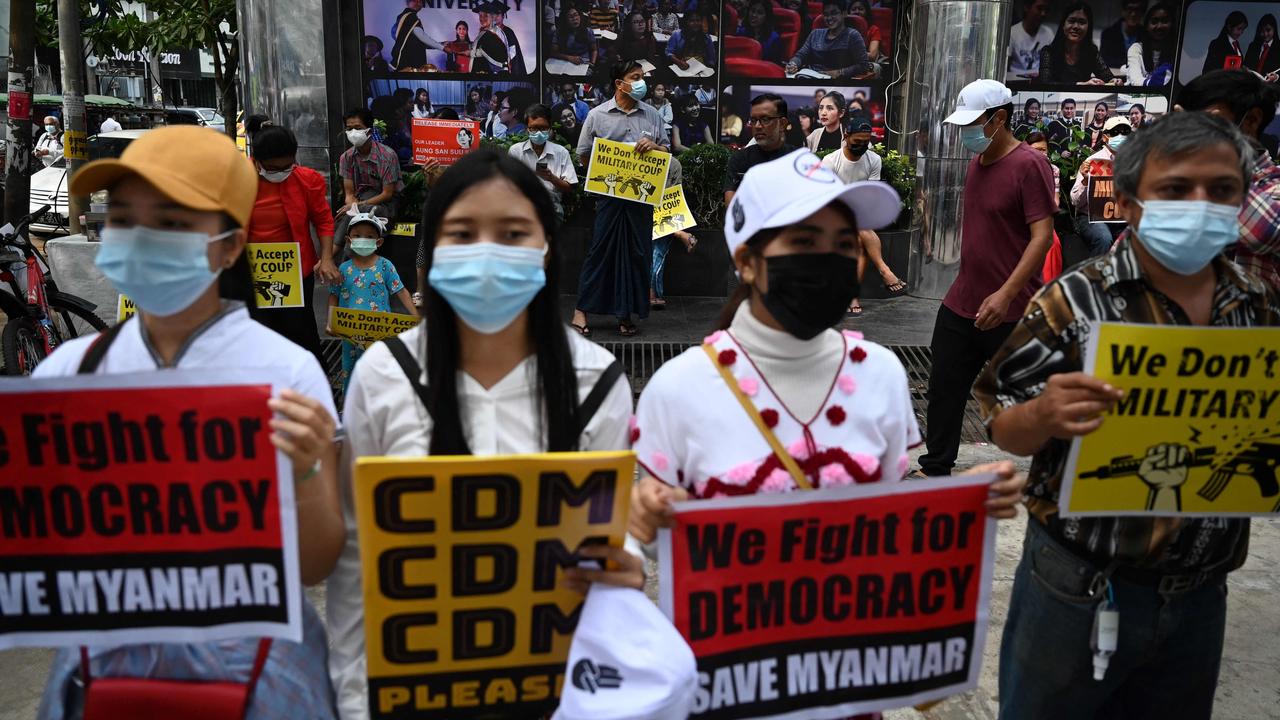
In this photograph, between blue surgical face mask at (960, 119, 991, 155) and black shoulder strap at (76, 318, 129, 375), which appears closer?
black shoulder strap at (76, 318, 129, 375)

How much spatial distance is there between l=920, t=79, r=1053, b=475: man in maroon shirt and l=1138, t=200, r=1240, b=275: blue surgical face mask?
2.52 metres

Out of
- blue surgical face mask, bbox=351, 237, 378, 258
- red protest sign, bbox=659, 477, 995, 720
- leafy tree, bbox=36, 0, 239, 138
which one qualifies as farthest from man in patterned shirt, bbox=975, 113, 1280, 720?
leafy tree, bbox=36, 0, 239, 138

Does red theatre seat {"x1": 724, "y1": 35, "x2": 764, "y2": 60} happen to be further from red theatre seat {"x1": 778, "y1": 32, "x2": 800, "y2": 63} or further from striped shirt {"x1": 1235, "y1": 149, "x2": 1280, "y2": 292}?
striped shirt {"x1": 1235, "y1": 149, "x2": 1280, "y2": 292}

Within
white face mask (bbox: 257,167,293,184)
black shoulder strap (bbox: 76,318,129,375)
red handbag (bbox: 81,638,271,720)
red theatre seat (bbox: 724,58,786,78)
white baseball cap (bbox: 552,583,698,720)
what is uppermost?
red theatre seat (bbox: 724,58,786,78)

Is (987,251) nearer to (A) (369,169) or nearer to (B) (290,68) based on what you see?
(A) (369,169)

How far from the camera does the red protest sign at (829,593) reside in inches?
80.6

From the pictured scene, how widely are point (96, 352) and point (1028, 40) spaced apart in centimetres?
1252

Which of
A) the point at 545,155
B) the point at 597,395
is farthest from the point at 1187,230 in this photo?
the point at 545,155

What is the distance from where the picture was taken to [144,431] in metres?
1.90

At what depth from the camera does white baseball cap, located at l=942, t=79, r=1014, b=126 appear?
16.4ft

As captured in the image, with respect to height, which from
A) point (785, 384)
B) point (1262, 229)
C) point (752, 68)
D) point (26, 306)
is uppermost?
point (752, 68)

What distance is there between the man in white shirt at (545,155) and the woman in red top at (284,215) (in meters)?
2.77

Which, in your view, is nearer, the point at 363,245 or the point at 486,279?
the point at 486,279

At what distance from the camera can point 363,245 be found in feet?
20.3
